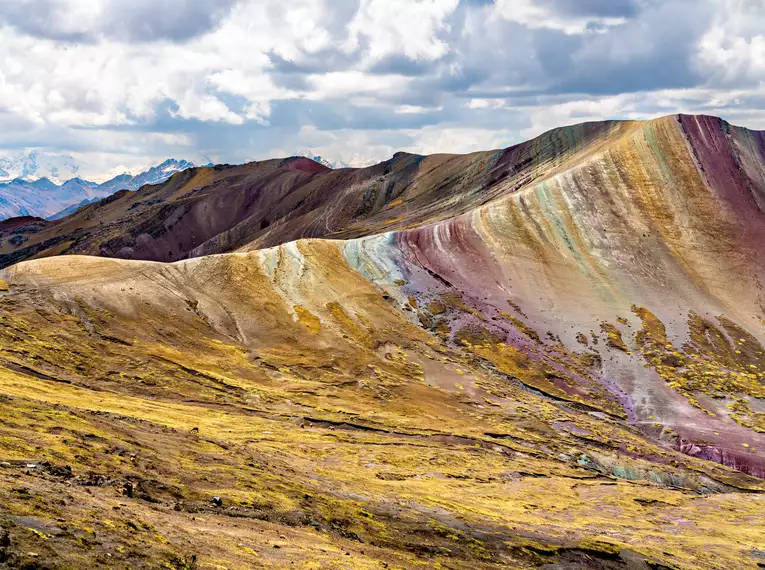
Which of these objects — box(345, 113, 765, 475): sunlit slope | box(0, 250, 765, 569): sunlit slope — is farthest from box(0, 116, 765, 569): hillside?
box(345, 113, 765, 475): sunlit slope

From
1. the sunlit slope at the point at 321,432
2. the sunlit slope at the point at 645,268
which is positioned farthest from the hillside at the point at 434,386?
the sunlit slope at the point at 645,268

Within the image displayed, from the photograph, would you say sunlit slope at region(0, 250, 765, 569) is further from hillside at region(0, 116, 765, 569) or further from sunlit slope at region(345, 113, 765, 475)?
sunlit slope at region(345, 113, 765, 475)

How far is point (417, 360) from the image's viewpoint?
7950 cm

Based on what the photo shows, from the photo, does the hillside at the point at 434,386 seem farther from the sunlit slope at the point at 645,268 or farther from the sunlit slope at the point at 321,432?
the sunlit slope at the point at 645,268

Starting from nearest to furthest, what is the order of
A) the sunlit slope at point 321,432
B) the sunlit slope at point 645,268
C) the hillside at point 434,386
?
the sunlit slope at point 321,432, the hillside at point 434,386, the sunlit slope at point 645,268

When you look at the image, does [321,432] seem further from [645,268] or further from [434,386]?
[645,268]

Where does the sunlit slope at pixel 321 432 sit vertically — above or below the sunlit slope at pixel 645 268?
below

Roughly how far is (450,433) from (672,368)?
42963 millimetres

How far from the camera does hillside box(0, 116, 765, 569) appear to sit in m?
26.7

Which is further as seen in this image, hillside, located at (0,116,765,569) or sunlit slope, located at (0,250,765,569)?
hillside, located at (0,116,765,569)

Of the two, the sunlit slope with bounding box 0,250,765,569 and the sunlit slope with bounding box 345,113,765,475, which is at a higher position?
the sunlit slope with bounding box 345,113,765,475

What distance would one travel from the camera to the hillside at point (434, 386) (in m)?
26.7

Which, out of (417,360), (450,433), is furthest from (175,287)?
(450,433)

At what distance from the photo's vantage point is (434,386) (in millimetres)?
73875
